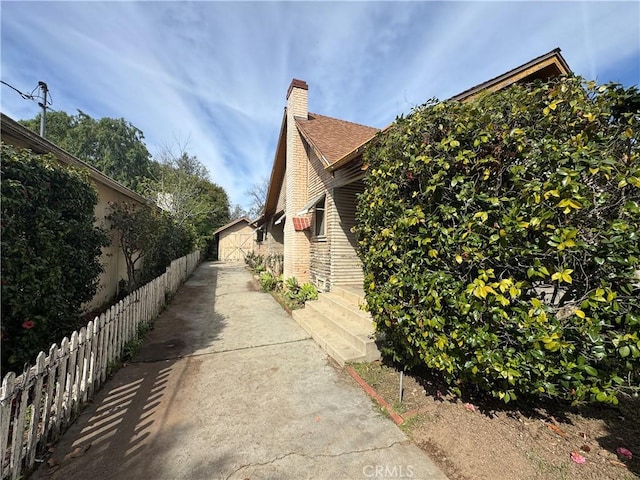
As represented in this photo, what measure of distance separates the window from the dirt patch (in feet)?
18.0

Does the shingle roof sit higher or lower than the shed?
higher

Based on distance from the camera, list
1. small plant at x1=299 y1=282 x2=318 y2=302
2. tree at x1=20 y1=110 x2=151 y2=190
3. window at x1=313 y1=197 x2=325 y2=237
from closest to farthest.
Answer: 1. small plant at x1=299 y1=282 x2=318 y2=302
2. window at x1=313 y1=197 x2=325 y2=237
3. tree at x1=20 y1=110 x2=151 y2=190

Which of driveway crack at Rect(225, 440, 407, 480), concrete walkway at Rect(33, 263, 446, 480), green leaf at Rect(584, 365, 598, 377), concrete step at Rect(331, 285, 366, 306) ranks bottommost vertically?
concrete walkway at Rect(33, 263, 446, 480)

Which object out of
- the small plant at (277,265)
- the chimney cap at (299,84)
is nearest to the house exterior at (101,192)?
the small plant at (277,265)

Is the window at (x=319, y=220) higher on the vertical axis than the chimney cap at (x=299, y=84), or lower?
lower

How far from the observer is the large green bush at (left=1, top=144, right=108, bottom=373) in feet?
9.79

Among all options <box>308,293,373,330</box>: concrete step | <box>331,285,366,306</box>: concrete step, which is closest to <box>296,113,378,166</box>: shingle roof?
<box>331,285,366,306</box>: concrete step

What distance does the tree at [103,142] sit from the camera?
125 feet

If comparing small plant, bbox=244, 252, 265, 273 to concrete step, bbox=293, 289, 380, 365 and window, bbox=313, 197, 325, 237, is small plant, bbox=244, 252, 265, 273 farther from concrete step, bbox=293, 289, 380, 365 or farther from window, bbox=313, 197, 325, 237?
concrete step, bbox=293, 289, 380, 365

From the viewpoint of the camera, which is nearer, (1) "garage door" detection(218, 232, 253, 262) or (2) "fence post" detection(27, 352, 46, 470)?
(2) "fence post" detection(27, 352, 46, 470)

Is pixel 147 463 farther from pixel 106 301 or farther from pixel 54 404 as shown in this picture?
pixel 106 301

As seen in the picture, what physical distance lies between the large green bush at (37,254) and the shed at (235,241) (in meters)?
26.2

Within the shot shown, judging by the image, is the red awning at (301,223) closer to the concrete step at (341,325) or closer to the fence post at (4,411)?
the concrete step at (341,325)

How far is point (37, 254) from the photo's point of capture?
3.32 m
